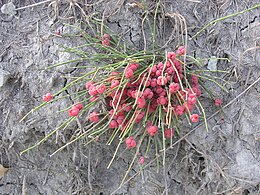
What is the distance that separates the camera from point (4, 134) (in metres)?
2.06

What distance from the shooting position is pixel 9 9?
212cm

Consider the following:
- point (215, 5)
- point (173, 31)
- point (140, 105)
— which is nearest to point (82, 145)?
point (140, 105)

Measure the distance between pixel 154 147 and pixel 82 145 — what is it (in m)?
0.36

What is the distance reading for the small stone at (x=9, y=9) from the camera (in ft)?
6.93

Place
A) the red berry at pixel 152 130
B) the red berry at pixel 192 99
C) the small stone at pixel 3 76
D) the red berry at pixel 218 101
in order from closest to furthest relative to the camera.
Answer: the red berry at pixel 192 99, the red berry at pixel 152 130, the red berry at pixel 218 101, the small stone at pixel 3 76


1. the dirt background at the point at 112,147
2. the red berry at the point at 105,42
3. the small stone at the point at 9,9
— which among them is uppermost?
the small stone at the point at 9,9

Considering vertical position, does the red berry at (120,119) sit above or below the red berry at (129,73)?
below

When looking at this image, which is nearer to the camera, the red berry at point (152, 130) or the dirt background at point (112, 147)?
the red berry at point (152, 130)

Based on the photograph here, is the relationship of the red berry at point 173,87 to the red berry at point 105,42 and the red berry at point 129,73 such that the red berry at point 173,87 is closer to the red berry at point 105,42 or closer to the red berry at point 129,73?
the red berry at point 129,73

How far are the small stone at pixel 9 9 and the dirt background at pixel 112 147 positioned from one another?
20mm

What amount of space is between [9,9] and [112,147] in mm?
909

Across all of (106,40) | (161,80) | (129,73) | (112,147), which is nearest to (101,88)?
(129,73)

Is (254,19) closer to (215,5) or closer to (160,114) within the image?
(215,5)

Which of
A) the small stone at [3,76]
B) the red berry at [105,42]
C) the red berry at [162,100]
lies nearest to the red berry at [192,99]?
the red berry at [162,100]
